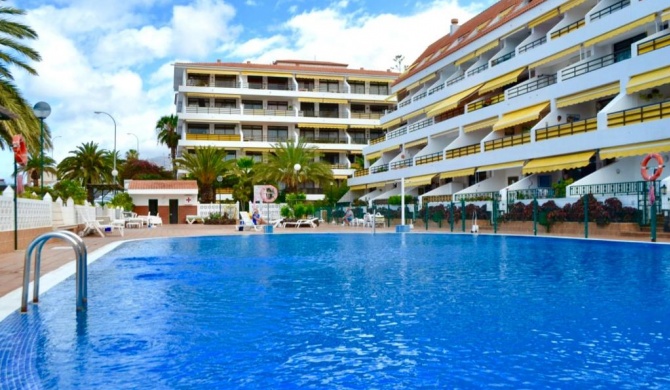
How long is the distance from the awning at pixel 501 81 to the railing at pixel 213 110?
28225 mm

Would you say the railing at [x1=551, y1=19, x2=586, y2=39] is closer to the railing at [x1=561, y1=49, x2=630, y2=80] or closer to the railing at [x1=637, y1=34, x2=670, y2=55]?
the railing at [x1=561, y1=49, x2=630, y2=80]

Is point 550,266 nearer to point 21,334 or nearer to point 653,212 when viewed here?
point 653,212

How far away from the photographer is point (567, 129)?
102 feet

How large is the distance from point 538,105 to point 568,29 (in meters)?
4.50

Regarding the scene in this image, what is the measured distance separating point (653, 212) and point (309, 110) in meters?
48.0

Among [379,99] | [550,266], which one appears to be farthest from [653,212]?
[379,99]

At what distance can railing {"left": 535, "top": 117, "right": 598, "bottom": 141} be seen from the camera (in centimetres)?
2944

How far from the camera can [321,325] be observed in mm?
7188

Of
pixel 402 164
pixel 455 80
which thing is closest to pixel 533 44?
pixel 455 80

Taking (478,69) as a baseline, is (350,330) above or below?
below

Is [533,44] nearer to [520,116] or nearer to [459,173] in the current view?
[520,116]

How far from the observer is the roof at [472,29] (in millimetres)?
40531

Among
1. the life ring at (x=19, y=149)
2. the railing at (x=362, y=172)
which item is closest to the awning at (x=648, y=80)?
the life ring at (x=19, y=149)

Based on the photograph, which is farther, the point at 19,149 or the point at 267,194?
the point at 267,194
